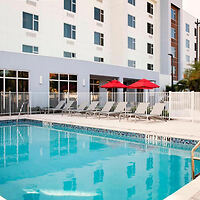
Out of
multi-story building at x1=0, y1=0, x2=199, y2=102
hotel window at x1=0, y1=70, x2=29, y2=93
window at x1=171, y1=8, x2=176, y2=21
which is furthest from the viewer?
window at x1=171, y1=8, x2=176, y2=21

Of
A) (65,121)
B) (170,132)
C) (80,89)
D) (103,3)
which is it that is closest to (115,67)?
(80,89)

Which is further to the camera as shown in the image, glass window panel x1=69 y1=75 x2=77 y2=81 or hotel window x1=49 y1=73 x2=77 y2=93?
glass window panel x1=69 y1=75 x2=77 y2=81

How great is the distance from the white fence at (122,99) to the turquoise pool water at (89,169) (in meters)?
4.33

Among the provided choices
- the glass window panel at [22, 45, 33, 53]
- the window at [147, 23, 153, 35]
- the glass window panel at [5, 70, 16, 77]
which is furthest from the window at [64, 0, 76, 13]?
the window at [147, 23, 153, 35]

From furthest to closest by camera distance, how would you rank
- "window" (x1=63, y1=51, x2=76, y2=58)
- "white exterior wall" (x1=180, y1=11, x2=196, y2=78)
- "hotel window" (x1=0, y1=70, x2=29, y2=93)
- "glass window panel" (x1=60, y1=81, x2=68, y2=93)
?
"white exterior wall" (x1=180, y1=11, x2=196, y2=78)
"window" (x1=63, y1=51, x2=76, y2=58)
"glass window panel" (x1=60, y1=81, x2=68, y2=93)
"hotel window" (x1=0, y1=70, x2=29, y2=93)

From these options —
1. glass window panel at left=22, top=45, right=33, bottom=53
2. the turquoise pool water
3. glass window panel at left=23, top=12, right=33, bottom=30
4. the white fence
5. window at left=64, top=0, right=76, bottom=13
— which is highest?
window at left=64, top=0, right=76, bottom=13

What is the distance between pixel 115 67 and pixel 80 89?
483 cm

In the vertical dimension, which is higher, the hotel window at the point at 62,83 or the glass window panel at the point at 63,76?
the glass window panel at the point at 63,76

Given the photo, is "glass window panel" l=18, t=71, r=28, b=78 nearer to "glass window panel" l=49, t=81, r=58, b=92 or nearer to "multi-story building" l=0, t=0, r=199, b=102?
"multi-story building" l=0, t=0, r=199, b=102

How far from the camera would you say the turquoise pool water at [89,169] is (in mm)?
4754

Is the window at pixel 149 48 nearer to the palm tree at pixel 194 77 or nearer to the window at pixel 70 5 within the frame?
the palm tree at pixel 194 77

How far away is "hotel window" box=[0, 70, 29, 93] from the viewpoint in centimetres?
1602

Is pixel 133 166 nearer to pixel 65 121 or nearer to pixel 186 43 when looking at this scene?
pixel 65 121

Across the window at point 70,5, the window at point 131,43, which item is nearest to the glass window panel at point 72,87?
the window at point 70,5
